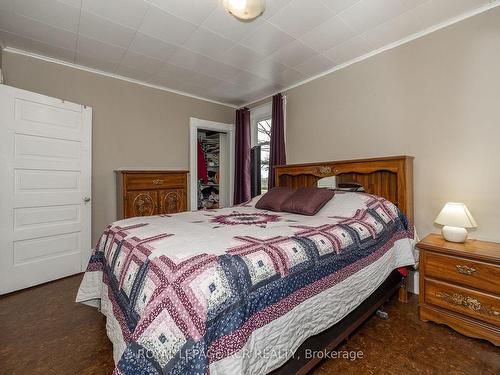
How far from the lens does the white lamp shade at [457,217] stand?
1.80 m

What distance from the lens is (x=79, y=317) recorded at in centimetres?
196

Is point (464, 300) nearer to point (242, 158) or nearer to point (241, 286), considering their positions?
point (241, 286)

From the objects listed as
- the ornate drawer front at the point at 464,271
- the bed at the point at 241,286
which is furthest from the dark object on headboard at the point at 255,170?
the ornate drawer front at the point at 464,271

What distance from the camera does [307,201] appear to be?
88.7 inches

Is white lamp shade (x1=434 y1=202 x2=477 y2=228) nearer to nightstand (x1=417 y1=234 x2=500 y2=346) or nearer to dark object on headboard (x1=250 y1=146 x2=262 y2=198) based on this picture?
A: nightstand (x1=417 y1=234 x2=500 y2=346)

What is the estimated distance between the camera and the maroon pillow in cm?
246

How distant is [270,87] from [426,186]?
7.75 feet

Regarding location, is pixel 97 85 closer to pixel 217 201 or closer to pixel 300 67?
pixel 300 67

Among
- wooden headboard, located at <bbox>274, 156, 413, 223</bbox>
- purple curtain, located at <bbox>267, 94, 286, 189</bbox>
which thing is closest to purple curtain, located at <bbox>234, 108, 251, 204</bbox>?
purple curtain, located at <bbox>267, 94, 286, 189</bbox>

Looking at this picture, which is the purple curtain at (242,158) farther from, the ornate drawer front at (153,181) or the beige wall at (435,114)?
the beige wall at (435,114)

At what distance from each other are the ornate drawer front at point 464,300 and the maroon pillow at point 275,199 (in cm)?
133

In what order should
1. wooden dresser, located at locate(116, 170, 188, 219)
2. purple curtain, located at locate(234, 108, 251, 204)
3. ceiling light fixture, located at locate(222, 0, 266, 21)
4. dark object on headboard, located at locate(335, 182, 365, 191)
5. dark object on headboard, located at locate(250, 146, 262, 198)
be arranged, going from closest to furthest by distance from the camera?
1. ceiling light fixture, located at locate(222, 0, 266, 21)
2. dark object on headboard, located at locate(335, 182, 365, 191)
3. wooden dresser, located at locate(116, 170, 188, 219)
4. purple curtain, located at locate(234, 108, 251, 204)
5. dark object on headboard, located at locate(250, 146, 262, 198)

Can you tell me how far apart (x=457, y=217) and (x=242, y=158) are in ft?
→ 9.72

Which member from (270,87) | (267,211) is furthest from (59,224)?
(270,87)
